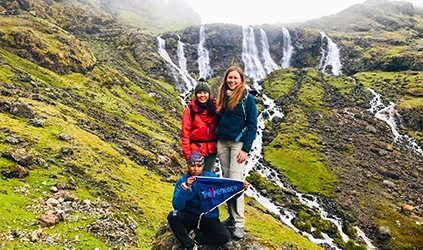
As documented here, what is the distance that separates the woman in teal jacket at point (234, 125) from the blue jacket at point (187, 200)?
3.87 feet

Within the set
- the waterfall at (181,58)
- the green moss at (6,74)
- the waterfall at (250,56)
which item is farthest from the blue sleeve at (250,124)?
the waterfall at (250,56)

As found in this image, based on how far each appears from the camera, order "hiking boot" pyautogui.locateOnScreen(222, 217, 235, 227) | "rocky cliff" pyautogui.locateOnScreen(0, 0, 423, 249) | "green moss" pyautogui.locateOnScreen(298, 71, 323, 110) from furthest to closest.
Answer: "green moss" pyautogui.locateOnScreen(298, 71, 323, 110) → "rocky cliff" pyautogui.locateOnScreen(0, 0, 423, 249) → "hiking boot" pyautogui.locateOnScreen(222, 217, 235, 227)

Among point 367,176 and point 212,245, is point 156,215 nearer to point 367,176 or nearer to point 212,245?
point 212,245

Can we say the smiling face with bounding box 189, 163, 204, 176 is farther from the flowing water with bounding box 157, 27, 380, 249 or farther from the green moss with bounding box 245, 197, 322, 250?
the flowing water with bounding box 157, 27, 380, 249

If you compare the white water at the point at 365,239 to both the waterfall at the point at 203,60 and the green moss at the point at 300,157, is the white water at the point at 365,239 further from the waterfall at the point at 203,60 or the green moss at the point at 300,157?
the waterfall at the point at 203,60

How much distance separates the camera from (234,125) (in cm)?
1023

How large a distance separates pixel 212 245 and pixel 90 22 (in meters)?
156

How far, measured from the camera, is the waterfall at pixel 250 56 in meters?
131

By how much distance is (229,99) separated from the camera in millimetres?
10273

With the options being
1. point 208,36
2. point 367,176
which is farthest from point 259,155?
point 208,36

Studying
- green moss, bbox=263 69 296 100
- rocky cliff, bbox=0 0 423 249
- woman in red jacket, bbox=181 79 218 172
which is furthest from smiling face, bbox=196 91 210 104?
green moss, bbox=263 69 296 100

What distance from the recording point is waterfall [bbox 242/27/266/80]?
13112cm

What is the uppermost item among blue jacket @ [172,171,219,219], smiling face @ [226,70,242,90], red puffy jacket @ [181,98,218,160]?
smiling face @ [226,70,242,90]

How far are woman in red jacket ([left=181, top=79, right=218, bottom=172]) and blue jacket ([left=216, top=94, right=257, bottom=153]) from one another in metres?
0.37
